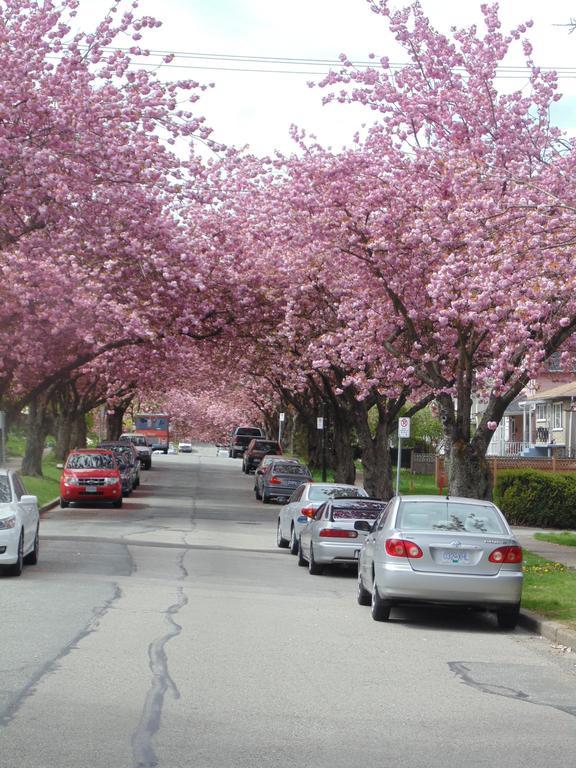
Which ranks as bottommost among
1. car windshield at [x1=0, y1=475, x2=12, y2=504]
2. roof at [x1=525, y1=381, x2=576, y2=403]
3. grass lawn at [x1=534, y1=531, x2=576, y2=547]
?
grass lawn at [x1=534, y1=531, x2=576, y2=547]

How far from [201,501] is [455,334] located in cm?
1902

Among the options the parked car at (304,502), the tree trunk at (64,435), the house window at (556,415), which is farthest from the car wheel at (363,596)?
the house window at (556,415)

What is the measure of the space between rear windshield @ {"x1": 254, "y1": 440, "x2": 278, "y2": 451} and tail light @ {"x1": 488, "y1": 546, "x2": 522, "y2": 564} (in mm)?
50457

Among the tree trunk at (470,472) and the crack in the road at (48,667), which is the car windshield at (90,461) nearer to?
the tree trunk at (470,472)

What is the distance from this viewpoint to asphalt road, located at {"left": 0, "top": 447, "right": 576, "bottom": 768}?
7160 mm

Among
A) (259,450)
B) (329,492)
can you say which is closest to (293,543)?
(329,492)

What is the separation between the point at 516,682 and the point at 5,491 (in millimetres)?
9286

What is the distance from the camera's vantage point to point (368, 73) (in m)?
23.7

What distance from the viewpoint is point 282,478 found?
1666 inches

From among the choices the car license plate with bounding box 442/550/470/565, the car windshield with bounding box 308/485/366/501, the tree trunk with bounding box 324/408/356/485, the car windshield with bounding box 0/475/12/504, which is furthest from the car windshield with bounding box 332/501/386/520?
the tree trunk with bounding box 324/408/356/485

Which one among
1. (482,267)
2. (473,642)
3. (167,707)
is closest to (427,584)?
(473,642)

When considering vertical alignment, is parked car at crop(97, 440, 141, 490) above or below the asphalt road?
above

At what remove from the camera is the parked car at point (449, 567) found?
13258mm

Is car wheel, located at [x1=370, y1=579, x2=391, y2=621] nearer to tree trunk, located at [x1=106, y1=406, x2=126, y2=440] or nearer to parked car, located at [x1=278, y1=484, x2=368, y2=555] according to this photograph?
parked car, located at [x1=278, y1=484, x2=368, y2=555]
